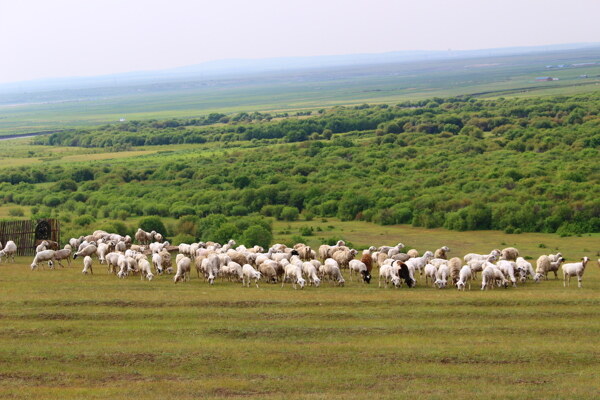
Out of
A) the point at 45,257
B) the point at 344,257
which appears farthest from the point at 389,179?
the point at 45,257

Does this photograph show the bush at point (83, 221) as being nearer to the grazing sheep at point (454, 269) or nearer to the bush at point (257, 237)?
the bush at point (257, 237)

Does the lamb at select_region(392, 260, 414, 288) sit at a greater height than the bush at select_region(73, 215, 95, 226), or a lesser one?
greater

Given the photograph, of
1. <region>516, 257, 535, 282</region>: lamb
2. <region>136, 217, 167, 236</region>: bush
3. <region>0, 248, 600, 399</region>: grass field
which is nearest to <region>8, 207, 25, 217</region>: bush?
<region>136, 217, 167, 236</region>: bush

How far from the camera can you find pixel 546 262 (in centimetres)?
2631

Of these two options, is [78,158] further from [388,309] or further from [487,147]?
[388,309]

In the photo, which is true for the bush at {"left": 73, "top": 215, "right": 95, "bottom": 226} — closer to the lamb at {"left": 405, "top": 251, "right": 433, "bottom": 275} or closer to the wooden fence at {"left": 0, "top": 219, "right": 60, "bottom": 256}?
the wooden fence at {"left": 0, "top": 219, "right": 60, "bottom": 256}

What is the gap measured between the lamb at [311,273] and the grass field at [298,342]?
534 millimetres

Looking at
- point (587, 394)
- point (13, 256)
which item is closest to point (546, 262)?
point (587, 394)

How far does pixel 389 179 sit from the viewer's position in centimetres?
6762

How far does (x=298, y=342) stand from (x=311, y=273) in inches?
277

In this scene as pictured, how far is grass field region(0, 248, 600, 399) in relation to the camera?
1590 centimetres

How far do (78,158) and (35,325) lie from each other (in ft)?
310

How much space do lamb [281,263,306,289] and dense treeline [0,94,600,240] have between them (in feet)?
69.7

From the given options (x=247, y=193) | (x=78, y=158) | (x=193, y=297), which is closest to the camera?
(x=193, y=297)
